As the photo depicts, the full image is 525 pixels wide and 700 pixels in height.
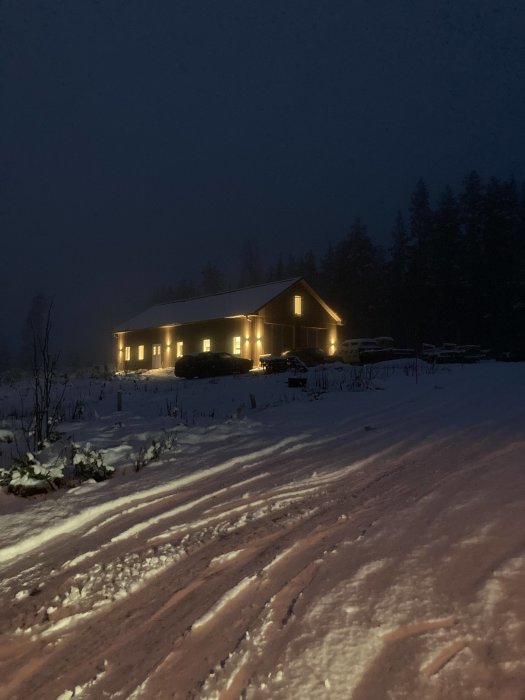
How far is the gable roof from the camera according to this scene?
32781mm

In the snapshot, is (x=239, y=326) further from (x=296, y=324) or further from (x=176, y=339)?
(x=176, y=339)

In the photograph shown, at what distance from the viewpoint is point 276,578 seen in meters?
2.92

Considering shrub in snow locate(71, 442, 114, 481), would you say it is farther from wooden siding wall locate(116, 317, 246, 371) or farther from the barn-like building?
wooden siding wall locate(116, 317, 246, 371)

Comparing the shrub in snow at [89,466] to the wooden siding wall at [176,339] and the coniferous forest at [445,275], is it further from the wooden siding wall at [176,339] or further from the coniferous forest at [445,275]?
the coniferous forest at [445,275]

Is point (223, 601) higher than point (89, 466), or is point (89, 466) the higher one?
point (89, 466)

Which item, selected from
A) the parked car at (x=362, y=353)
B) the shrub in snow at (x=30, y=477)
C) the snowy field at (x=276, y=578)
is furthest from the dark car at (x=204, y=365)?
the shrub in snow at (x=30, y=477)

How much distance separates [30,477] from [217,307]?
99.9 ft

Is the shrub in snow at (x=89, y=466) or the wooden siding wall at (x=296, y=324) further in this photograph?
the wooden siding wall at (x=296, y=324)

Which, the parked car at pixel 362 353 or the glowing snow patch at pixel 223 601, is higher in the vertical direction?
the parked car at pixel 362 353

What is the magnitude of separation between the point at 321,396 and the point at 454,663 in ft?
33.9

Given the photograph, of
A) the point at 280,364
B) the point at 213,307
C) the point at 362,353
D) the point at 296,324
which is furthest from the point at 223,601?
the point at 213,307

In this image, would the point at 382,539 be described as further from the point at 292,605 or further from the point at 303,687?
the point at 303,687

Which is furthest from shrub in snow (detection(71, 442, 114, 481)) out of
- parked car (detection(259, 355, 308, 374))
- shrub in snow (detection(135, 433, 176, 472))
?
parked car (detection(259, 355, 308, 374))

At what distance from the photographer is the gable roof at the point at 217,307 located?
32781 millimetres
